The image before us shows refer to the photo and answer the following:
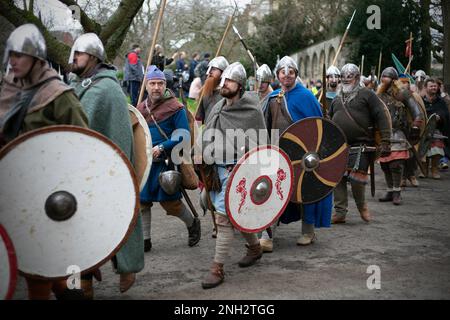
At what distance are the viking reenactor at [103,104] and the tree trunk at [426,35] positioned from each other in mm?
20464

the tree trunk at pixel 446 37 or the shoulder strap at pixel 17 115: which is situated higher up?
the tree trunk at pixel 446 37

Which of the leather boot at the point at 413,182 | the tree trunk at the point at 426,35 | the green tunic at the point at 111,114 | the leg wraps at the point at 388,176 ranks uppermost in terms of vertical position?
the tree trunk at the point at 426,35

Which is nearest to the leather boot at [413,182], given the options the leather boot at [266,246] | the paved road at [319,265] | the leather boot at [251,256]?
the paved road at [319,265]

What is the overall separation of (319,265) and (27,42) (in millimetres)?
2895

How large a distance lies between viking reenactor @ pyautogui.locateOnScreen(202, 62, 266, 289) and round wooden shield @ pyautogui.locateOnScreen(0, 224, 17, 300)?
1802mm

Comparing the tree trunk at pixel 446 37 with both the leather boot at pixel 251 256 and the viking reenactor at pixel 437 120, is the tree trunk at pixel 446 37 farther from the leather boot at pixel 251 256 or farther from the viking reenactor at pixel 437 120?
the leather boot at pixel 251 256

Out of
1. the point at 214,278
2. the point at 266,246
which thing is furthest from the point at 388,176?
the point at 214,278

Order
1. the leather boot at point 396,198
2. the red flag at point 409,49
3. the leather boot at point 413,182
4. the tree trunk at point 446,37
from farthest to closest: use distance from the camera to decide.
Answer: the tree trunk at point 446,37
the red flag at point 409,49
the leather boot at point 413,182
the leather boot at point 396,198

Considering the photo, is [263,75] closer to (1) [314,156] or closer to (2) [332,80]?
(2) [332,80]

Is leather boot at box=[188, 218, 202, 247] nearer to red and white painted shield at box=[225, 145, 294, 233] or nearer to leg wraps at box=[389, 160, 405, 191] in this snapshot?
red and white painted shield at box=[225, 145, 294, 233]

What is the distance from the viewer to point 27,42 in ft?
10.8

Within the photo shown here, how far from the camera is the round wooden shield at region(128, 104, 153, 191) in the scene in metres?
4.25

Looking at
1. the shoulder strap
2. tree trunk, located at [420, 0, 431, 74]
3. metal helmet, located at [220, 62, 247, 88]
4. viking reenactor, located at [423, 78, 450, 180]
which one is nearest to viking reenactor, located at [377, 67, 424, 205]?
viking reenactor, located at [423, 78, 450, 180]

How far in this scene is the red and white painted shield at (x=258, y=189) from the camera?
167 inches
